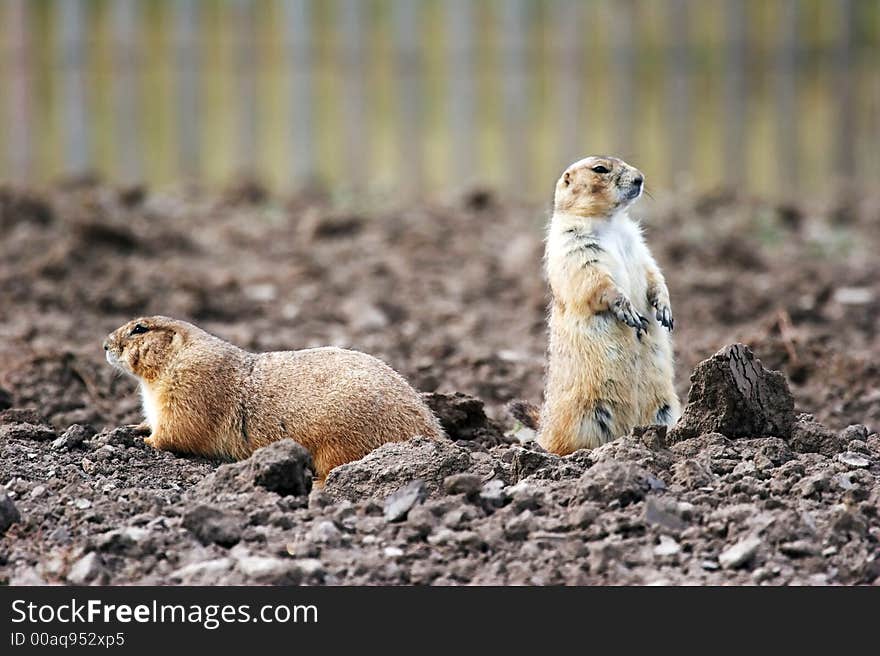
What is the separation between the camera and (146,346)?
5961 mm

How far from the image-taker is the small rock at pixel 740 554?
422 centimetres

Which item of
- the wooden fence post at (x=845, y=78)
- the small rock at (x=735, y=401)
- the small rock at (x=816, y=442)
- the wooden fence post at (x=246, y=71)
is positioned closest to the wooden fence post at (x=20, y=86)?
the wooden fence post at (x=246, y=71)

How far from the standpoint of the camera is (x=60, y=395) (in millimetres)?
7121

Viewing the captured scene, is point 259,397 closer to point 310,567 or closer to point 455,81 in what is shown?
point 310,567

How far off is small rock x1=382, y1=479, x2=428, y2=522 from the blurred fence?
901cm

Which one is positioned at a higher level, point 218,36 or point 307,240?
point 218,36

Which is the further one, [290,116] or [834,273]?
[290,116]

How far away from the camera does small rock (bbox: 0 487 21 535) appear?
4.62m

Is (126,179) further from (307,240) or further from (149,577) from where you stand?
(149,577)

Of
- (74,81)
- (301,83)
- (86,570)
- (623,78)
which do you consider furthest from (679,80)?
(86,570)

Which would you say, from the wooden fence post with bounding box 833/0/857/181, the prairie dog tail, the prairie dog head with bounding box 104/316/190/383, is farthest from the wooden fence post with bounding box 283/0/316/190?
the prairie dog head with bounding box 104/316/190/383

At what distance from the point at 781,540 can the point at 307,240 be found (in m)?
7.51

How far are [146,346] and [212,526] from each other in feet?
5.50

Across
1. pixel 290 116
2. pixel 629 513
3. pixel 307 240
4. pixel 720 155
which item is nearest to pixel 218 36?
pixel 290 116
